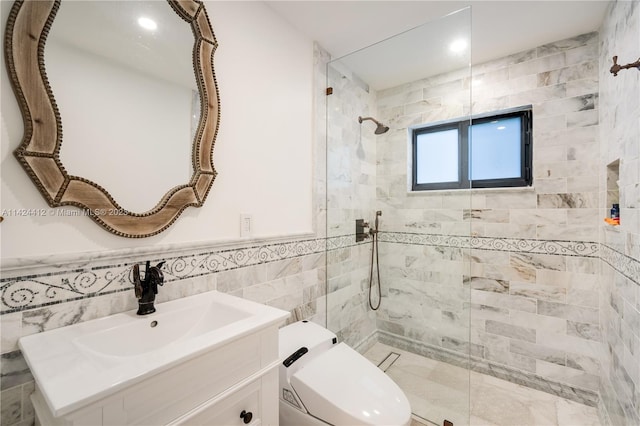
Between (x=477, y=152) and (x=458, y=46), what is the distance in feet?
3.20

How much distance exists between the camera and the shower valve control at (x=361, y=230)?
7.69 ft

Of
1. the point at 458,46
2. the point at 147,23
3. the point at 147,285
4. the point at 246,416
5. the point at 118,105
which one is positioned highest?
the point at 458,46

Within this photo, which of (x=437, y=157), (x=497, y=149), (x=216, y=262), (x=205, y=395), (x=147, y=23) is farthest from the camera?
(x=497, y=149)

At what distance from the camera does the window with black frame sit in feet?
6.63

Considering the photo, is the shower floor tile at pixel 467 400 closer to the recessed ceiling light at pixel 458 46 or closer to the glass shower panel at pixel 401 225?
the glass shower panel at pixel 401 225

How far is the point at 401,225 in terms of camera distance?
2225 mm

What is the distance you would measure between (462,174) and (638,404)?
1.37 meters

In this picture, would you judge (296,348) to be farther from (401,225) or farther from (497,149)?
(497,149)

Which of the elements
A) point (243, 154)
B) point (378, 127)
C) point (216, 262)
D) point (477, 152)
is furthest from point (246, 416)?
point (477, 152)

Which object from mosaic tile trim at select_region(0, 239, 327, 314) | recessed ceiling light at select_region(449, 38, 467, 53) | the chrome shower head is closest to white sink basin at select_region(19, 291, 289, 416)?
mosaic tile trim at select_region(0, 239, 327, 314)

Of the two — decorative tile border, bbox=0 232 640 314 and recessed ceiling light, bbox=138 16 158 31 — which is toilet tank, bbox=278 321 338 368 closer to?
decorative tile border, bbox=0 232 640 314

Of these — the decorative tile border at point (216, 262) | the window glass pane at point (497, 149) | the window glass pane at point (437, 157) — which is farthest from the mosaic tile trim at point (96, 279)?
the window glass pane at point (497, 149)

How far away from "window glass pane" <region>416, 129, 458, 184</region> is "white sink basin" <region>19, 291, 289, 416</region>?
1570 millimetres

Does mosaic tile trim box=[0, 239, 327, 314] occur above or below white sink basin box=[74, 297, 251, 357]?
above
